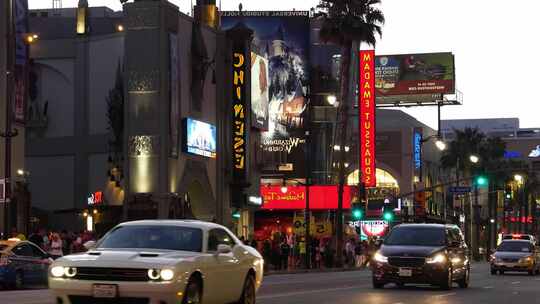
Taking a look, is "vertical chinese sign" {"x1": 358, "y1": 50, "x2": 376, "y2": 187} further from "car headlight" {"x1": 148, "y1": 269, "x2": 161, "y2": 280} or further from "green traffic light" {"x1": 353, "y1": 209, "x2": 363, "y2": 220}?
"car headlight" {"x1": 148, "y1": 269, "x2": 161, "y2": 280}

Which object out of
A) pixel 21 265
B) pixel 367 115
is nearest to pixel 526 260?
pixel 21 265

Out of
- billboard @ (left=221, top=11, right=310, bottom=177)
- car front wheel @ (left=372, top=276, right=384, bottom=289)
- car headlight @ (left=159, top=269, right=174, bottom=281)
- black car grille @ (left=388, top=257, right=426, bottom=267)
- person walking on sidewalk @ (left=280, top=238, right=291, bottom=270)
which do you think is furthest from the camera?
billboard @ (left=221, top=11, right=310, bottom=177)

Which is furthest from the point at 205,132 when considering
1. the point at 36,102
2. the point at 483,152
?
the point at 483,152

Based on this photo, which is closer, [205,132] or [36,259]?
[36,259]

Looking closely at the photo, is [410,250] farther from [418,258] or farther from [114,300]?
[114,300]

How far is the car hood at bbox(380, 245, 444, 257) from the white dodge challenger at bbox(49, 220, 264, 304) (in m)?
9.82

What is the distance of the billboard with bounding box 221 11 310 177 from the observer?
284ft

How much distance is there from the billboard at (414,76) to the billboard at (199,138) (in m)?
49.4

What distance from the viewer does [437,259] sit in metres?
25.3

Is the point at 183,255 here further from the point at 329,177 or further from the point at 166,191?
the point at 329,177

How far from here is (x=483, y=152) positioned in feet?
319

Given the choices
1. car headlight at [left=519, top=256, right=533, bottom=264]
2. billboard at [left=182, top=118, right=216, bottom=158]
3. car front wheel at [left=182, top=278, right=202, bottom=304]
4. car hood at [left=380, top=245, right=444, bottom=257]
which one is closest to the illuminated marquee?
billboard at [left=182, top=118, right=216, bottom=158]

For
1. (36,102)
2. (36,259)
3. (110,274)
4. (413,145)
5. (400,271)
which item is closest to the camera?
(110,274)

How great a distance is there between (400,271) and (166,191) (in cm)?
2539
